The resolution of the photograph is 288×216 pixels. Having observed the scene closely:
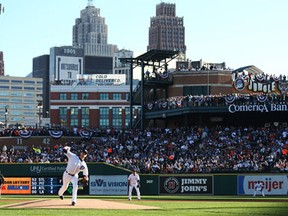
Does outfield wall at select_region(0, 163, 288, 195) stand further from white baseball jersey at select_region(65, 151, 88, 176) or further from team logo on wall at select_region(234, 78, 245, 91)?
white baseball jersey at select_region(65, 151, 88, 176)

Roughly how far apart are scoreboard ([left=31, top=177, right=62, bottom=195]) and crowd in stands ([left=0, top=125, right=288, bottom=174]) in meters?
2.72

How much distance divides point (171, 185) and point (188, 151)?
5180 mm

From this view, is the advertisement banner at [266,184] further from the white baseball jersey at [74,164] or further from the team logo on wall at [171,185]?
the white baseball jersey at [74,164]

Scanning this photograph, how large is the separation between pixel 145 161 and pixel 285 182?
1082cm

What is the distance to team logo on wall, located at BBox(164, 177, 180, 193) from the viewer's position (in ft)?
163

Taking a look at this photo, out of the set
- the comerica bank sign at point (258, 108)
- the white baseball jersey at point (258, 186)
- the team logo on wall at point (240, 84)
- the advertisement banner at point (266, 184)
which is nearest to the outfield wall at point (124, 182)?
the advertisement banner at point (266, 184)

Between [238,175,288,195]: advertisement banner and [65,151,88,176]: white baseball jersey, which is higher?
[65,151,88,176]: white baseball jersey

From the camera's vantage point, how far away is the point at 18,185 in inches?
2084

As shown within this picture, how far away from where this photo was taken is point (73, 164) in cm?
2294

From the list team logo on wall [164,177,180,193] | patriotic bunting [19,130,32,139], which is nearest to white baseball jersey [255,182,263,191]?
team logo on wall [164,177,180,193]

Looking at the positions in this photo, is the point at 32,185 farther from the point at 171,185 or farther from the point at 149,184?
the point at 171,185

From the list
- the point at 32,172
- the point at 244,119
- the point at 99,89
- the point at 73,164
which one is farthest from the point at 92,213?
the point at 99,89

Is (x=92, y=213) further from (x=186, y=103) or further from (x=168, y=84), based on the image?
(x=168, y=84)

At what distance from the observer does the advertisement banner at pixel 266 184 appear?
156ft
